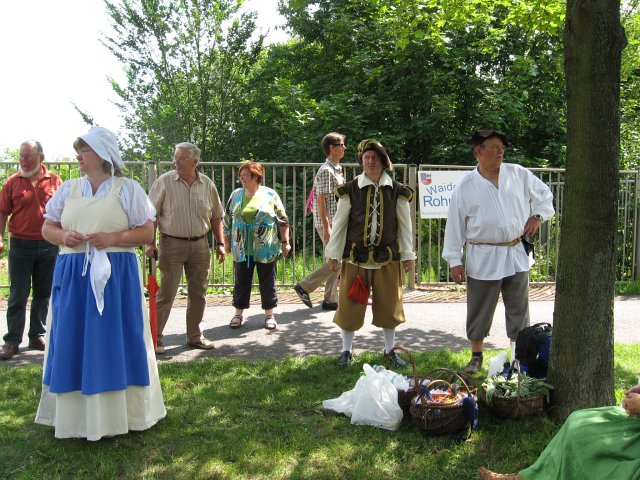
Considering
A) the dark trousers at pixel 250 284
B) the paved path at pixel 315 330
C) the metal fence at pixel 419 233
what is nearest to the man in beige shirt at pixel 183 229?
the paved path at pixel 315 330

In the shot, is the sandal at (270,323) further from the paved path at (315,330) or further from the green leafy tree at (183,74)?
the green leafy tree at (183,74)

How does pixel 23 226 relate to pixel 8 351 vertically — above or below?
above

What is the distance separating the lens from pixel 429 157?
1545 cm

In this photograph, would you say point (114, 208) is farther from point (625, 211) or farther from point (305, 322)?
point (625, 211)

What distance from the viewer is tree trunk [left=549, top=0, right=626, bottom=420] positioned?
380 cm

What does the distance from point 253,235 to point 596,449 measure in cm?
487

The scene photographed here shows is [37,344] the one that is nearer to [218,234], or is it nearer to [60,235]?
[218,234]

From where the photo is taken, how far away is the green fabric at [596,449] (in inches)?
105

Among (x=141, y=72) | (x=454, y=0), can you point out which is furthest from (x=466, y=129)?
(x=141, y=72)

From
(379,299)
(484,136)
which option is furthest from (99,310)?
(484,136)

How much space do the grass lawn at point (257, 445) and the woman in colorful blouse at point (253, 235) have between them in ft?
7.59

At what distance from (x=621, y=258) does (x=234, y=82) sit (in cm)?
1327

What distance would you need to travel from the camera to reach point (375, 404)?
13.9 ft

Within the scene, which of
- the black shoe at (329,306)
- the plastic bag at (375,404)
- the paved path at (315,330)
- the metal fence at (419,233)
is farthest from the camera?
the metal fence at (419,233)
